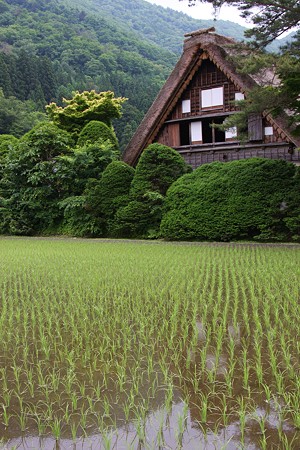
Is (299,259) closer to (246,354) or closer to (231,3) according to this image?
(246,354)

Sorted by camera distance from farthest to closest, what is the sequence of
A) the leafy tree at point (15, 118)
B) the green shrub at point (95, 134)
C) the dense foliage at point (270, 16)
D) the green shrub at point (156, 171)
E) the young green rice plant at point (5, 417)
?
1. the leafy tree at point (15, 118)
2. the green shrub at point (95, 134)
3. the green shrub at point (156, 171)
4. the dense foliage at point (270, 16)
5. the young green rice plant at point (5, 417)

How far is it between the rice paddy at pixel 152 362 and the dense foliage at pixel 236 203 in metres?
5.31

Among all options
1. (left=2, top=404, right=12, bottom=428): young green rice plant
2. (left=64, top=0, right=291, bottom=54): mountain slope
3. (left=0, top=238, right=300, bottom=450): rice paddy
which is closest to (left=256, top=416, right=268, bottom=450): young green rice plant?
(left=0, top=238, right=300, bottom=450): rice paddy

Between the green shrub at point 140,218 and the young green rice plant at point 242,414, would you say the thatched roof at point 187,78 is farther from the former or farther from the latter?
the young green rice plant at point 242,414

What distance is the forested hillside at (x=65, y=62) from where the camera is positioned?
1464 inches

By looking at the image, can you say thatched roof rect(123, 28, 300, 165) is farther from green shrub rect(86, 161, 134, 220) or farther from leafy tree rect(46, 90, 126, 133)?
Answer: leafy tree rect(46, 90, 126, 133)

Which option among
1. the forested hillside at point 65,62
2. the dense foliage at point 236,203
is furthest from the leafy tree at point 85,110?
the forested hillside at point 65,62

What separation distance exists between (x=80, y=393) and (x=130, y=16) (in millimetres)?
85873

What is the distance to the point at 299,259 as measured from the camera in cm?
783

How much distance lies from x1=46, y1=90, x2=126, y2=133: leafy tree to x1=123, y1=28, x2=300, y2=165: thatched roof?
175 inches

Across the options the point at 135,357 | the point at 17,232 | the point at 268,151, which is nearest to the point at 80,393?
the point at 135,357

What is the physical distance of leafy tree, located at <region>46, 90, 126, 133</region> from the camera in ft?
68.4

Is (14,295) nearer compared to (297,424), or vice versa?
(297,424)

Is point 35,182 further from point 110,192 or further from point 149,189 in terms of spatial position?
point 149,189
